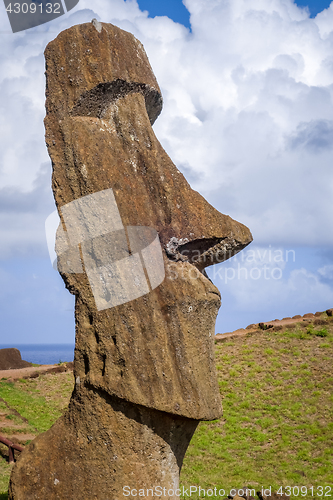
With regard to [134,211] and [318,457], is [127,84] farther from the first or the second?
[318,457]

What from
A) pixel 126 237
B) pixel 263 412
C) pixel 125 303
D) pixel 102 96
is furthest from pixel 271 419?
pixel 102 96

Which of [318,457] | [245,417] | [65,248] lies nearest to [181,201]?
[65,248]

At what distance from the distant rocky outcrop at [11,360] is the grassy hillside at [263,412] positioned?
3.81 metres

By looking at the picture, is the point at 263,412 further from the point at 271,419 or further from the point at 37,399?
the point at 37,399

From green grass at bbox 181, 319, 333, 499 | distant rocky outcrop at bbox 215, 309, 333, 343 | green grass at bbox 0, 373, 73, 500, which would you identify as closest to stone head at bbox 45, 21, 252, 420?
green grass at bbox 181, 319, 333, 499

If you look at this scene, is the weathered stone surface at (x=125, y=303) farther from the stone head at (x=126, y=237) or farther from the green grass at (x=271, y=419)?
the green grass at (x=271, y=419)

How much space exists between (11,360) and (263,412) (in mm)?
12065

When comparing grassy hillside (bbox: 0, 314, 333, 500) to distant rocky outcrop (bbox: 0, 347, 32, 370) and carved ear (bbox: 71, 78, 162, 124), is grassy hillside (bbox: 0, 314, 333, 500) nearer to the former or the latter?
distant rocky outcrop (bbox: 0, 347, 32, 370)

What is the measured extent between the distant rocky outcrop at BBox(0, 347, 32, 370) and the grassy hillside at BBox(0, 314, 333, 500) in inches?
150

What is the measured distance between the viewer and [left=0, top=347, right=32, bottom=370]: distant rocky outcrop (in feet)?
66.2

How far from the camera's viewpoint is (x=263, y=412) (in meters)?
12.9

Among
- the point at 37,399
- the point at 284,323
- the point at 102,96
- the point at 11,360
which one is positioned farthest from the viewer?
the point at 11,360

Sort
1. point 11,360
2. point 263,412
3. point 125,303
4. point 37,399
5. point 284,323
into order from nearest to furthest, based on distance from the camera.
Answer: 1. point 125,303
2. point 263,412
3. point 37,399
4. point 284,323
5. point 11,360

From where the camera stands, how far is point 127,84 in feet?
18.9
